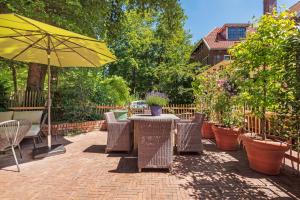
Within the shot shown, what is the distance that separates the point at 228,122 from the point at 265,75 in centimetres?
211

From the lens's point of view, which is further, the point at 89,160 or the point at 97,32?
the point at 97,32

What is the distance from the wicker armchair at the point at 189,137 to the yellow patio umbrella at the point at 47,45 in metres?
2.34

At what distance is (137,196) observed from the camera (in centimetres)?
295

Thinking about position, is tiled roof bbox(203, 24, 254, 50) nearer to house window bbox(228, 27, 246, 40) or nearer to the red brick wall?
house window bbox(228, 27, 246, 40)

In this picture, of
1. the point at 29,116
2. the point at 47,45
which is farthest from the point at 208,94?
the point at 29,116

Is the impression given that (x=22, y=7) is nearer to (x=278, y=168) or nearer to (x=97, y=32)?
(x=97, y=32)

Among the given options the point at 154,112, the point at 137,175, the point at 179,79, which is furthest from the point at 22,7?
the point at 179,79

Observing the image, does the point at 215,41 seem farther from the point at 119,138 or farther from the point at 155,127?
the point at 155,127

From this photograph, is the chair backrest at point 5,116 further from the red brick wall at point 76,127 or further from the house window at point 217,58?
the house window at point 217,58

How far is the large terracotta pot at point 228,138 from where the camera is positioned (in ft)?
17.7

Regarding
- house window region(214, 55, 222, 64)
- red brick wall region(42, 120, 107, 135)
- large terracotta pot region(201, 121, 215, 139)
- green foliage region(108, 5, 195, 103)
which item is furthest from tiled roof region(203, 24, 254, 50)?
red brick wall region(42, 120, 107, 135)

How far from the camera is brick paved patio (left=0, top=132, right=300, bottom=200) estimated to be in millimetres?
3023

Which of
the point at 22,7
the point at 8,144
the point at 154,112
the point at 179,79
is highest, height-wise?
the point at 22,7

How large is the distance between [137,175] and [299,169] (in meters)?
2.73
